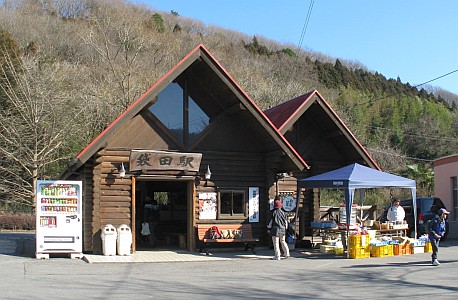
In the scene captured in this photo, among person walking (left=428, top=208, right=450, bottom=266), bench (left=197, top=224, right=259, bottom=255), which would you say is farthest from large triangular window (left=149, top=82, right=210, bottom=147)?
person walking (left=428, top=208, right=450, bottom=266)

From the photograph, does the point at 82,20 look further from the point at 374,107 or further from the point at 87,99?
the point at 374,107

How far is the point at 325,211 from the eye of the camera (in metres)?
21.2

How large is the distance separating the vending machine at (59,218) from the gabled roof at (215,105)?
80 centimetres

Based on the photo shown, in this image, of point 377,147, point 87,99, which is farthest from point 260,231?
point 377,147

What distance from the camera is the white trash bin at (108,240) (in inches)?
615

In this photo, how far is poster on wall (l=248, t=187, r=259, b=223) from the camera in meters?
17.7

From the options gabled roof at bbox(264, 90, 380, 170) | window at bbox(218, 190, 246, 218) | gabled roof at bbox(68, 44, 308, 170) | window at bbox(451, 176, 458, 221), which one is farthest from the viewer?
window at bbox(451, 176, 458, 221)

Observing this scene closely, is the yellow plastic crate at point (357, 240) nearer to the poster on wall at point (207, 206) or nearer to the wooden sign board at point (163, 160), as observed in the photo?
the poster on wall at point (207, 206)

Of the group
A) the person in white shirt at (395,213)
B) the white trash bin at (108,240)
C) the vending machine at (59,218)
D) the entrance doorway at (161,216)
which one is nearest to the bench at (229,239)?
the entrance doorway at (161,216)

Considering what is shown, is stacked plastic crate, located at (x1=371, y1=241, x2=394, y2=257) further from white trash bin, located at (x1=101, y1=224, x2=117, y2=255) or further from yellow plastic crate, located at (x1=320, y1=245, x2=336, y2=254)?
white trash bin, located at (x1=101, y1=224, x2=117, y2=255)

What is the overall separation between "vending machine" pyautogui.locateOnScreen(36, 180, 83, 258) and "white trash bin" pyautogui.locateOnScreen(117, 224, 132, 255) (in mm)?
1058

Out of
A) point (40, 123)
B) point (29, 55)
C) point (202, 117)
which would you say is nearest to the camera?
point (202, 117)

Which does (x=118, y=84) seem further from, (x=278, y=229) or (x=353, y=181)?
(x=353, y=181)

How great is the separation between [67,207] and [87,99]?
22.0 meters
